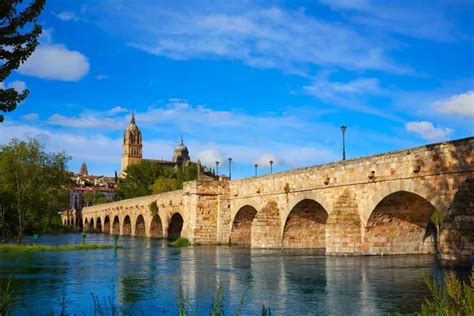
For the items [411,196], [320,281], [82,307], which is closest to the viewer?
[82,307]

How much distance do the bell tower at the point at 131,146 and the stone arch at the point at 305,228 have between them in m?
151

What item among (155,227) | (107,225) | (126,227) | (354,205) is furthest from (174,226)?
(107,225)

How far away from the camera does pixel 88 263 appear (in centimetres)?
2456

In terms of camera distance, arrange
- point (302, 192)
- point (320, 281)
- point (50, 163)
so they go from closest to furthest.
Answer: point (320, 281) < point (302, 192) < point (50, 163)

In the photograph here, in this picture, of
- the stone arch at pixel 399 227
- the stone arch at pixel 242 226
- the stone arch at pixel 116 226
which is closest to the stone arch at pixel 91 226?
the stone arch at pixel 116 226

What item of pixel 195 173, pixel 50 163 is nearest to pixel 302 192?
pixel 50 163

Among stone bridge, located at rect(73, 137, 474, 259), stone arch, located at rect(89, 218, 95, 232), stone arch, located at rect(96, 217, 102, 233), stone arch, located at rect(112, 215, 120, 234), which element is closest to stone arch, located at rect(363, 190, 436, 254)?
stone bridge, located at rect(73, 137, 474, 259)

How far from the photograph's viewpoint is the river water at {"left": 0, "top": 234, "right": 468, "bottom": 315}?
42.1 ft

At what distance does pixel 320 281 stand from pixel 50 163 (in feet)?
98.6

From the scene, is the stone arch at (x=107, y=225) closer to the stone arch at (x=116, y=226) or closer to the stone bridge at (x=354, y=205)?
the stone arch at (x=116, y=226)

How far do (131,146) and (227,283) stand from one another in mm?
168692

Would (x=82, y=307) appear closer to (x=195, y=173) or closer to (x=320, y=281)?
(x=320, y=281)

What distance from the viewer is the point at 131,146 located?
182 metres

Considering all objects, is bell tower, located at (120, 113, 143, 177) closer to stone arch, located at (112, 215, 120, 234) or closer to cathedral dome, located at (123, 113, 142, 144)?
cathedral dome, located at (123, 113, 142, 144)
